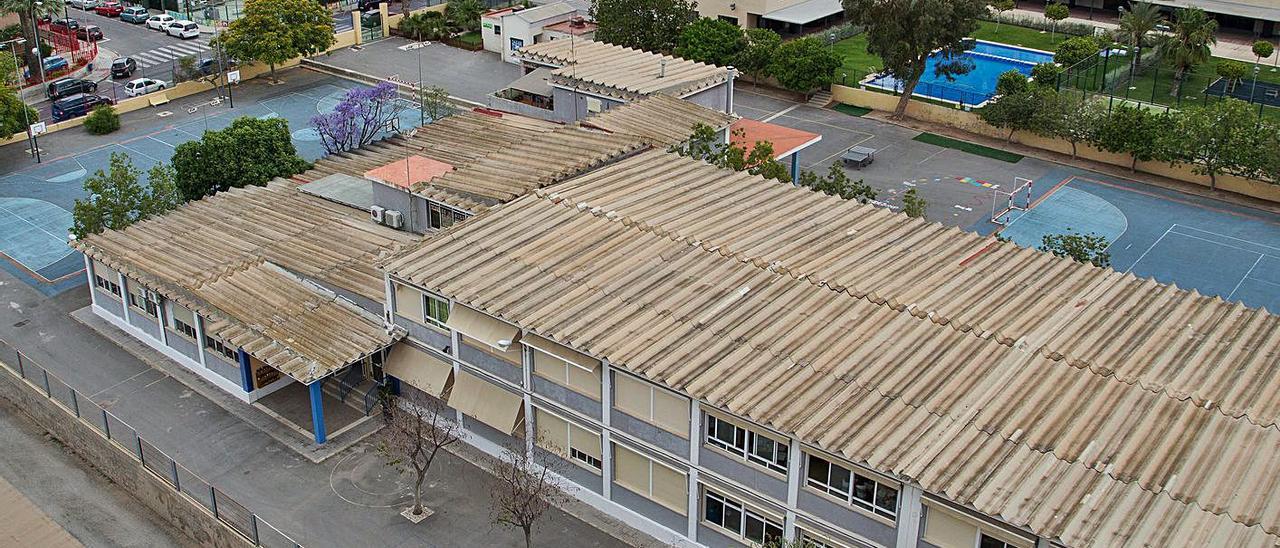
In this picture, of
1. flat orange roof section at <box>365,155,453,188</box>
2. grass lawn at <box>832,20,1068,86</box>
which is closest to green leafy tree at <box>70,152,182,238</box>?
flat orange roof section at <box>365,155,453,188</box>

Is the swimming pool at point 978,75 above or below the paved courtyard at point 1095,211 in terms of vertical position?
above

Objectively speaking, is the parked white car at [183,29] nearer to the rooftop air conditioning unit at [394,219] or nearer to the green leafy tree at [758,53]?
the green leafy tree at [758,53]

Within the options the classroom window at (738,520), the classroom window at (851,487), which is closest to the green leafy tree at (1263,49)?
the classroom window at (738,520)

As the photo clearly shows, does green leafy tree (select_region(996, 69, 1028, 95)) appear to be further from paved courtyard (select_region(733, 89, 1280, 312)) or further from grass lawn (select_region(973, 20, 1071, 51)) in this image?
grass lawn (select_region(973, 20, 1071, 51))

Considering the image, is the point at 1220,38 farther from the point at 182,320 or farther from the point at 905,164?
the point at 182,320

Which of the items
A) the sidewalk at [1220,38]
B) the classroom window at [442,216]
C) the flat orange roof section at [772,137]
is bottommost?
the sidewalk at [1220,38]
